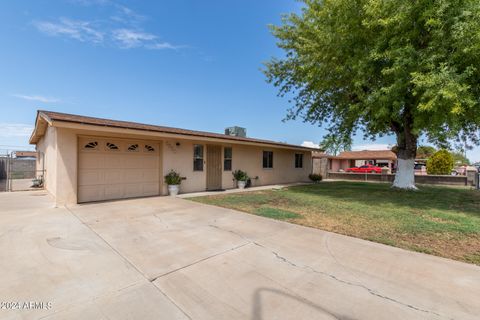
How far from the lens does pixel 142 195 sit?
9117 millimetres

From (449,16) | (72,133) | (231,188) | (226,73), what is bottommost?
(231,188)

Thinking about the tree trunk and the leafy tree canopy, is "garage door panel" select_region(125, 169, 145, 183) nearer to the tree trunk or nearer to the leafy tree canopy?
the leafy tree canopy

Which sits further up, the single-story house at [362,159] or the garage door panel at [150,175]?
the single-story house at [362,159]

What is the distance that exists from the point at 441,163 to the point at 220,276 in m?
25.5

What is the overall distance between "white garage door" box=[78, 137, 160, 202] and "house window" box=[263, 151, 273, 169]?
7042 mm

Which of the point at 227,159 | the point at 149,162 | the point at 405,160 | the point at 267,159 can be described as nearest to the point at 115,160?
the point at 149,162

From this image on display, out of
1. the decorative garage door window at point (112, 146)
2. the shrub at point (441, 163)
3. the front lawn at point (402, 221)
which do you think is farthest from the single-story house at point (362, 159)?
the decorative garage door window at point (112, 146)

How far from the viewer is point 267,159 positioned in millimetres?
14688

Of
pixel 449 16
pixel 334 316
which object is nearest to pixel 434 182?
pixel 449 16

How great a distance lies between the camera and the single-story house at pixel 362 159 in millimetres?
33819

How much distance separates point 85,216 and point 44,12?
261 inches

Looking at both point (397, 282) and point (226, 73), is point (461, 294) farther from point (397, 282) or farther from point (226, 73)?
point (226, 73)

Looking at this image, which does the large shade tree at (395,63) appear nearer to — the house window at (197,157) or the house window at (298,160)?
the house window at (298,160)

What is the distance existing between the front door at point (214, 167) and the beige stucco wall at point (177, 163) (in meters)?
0.25
